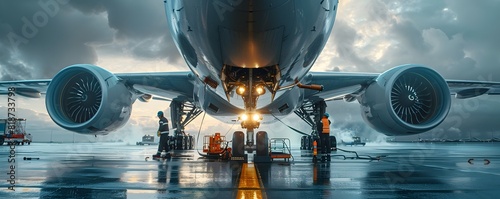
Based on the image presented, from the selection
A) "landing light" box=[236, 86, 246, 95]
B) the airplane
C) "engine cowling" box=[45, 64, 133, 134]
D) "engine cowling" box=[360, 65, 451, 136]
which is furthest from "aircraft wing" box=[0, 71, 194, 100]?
"engine cowling" box=[360, 65, 451, 136]

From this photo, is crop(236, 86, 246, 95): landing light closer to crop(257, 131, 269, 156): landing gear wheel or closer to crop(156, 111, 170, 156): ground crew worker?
crop(257, 131, 269, 156): landing gear wheel

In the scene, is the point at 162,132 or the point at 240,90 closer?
the point at 240,90

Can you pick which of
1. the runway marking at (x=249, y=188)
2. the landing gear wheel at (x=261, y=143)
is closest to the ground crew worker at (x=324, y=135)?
the landing gear wheel at (x=261, y=143)

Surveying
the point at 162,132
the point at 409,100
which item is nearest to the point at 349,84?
the point at 409,100

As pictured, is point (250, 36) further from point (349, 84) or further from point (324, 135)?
point (349, 84)

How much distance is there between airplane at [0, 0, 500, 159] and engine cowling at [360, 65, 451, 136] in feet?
0.09

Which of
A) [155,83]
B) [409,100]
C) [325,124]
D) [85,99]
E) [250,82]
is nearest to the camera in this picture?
[250,82]

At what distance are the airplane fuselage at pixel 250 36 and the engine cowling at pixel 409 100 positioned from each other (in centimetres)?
443

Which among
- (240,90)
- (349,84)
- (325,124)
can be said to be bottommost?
(325,124)

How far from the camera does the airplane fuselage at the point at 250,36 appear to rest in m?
4.83

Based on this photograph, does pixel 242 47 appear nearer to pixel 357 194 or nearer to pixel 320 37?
pixel 320 37

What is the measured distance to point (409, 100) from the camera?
36.6 ft

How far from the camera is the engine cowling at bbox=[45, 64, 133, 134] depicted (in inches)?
435

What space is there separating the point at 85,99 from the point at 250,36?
775 cm
